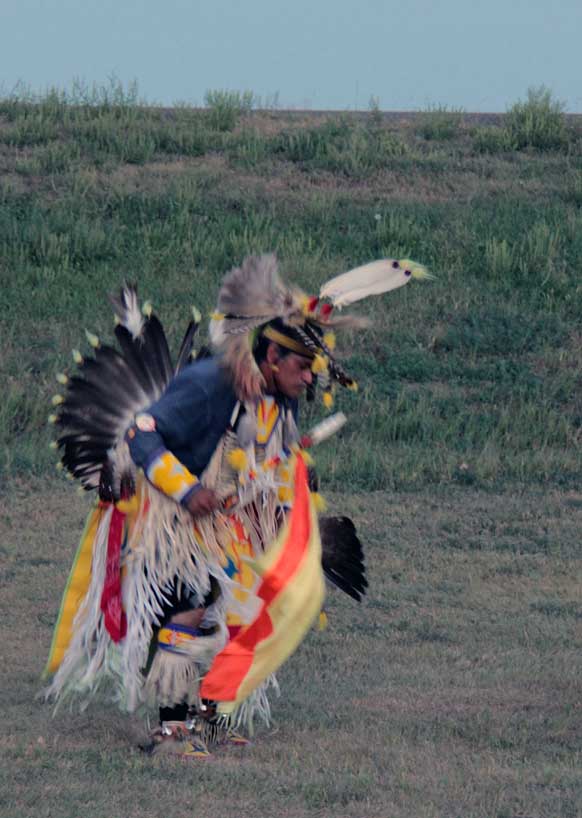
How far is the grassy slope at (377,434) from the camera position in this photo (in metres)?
5.38

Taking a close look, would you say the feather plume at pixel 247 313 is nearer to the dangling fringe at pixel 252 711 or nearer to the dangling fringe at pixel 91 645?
the dangling fringe at pixel 91 645

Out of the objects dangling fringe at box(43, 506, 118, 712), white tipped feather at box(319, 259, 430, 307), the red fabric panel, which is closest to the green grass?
dangling fringe at box(43, 506, 118, 712)

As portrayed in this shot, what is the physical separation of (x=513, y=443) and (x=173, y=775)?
648 centimetres

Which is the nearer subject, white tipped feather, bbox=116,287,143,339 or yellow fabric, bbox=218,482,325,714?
yellow fabric, bbox=218,482,325,714

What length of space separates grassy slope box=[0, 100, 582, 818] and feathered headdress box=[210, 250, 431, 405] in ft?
4.36

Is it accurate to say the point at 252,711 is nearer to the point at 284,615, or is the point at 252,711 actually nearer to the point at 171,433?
the point at 284,615

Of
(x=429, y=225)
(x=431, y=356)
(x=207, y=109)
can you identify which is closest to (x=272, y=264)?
(x=431, y=356)

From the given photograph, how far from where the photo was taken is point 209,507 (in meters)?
5.36

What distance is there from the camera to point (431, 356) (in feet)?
41.5

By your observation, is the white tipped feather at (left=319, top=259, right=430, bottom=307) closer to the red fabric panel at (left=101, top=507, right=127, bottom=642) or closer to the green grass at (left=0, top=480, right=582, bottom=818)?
the red fabric panel at (left=101, top=507, right=127, bottom=642)

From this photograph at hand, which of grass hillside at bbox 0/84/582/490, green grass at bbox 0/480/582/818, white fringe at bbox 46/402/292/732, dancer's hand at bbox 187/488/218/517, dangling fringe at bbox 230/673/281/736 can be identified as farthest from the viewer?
grass hillside at bbox 0/84/582/490

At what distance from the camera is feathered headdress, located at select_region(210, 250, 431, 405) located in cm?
543

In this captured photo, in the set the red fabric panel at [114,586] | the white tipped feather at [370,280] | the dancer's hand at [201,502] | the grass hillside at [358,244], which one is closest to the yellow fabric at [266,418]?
the dancer's hand at [201,502]

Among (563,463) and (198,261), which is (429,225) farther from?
(563,463)
